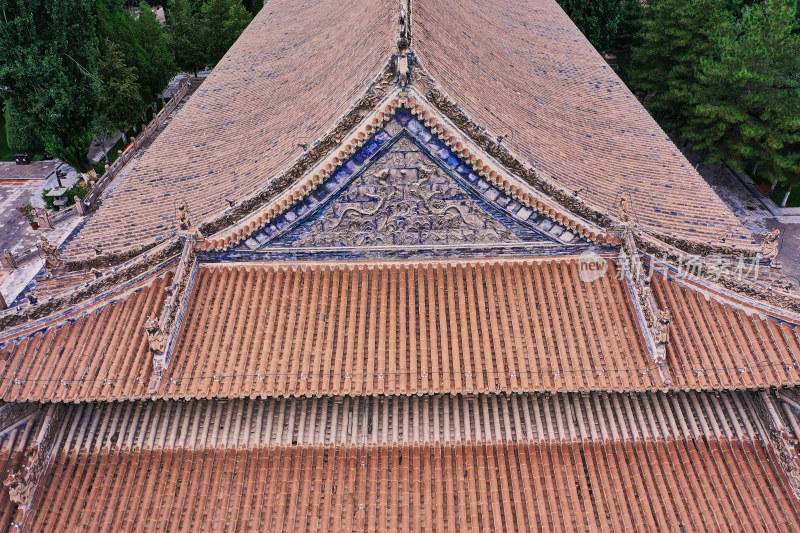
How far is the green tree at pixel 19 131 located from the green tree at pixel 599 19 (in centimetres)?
4330

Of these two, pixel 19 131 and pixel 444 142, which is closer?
pixel 444 142

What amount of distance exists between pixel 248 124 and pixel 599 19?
37919 mm

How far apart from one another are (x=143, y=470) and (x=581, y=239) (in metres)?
11.6

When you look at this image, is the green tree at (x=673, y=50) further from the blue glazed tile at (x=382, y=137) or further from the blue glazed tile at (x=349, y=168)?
the blue glazed tile at (x=349, y=168)

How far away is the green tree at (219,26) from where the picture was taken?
49.4 meters

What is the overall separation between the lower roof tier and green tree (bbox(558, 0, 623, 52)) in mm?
38669

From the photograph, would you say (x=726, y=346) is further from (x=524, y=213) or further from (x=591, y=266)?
(x=524, y=213)

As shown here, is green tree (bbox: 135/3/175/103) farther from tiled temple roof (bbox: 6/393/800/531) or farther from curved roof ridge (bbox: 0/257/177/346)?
tiled temple roof (bbox: 6/393/800/531)

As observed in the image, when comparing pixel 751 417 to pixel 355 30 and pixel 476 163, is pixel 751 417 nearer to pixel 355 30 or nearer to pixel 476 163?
pixel 476 163

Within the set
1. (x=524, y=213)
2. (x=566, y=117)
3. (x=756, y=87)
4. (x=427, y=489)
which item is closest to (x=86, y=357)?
(x=427, y=489)

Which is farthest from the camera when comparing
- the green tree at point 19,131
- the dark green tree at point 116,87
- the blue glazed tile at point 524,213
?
the dark green tree at point 116,87

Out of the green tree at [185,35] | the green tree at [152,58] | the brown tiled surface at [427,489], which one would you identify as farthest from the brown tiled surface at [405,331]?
the green tree at [185,35]

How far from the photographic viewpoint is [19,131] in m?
37.8

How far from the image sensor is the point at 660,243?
1280 centimetres
